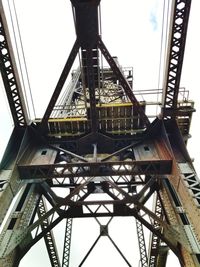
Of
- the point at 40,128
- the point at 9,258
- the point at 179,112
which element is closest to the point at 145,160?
the point at 179,112

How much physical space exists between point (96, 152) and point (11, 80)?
3236 millimetres

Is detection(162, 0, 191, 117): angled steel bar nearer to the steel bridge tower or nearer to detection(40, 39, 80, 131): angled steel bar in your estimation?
the steel bridge tower

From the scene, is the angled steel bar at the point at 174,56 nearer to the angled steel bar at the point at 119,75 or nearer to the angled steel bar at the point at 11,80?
the angled steel bar at the point at 119,75

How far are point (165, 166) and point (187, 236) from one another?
5.91 ft

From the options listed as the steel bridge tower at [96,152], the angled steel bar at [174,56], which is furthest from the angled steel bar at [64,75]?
the angled steel bar at [174,56]

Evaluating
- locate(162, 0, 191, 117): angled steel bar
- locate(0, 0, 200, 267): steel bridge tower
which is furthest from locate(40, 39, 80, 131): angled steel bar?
locate(162, 0, 191, 117): angled steel bar

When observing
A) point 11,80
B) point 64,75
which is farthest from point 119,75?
point 11,80

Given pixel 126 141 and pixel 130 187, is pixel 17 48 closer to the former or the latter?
pixel 126 141

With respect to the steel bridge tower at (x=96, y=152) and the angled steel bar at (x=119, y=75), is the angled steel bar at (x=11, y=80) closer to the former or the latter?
the steel bridge tower at (x=96, y=152)

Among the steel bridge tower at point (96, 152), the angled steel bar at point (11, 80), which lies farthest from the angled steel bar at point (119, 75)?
the angled steel bar at point (11, 80)

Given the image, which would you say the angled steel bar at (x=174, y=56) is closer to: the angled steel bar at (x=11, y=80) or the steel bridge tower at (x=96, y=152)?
the steel bridge tower at (x=96, y=152)

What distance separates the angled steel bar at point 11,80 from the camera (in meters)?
6.68

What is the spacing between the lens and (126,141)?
8.81 meters

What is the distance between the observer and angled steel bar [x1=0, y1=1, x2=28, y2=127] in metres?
6.68
